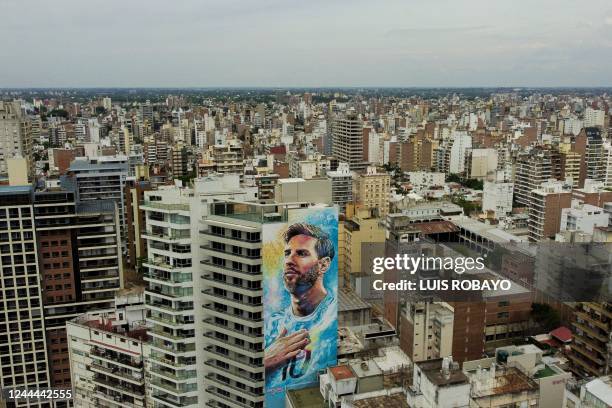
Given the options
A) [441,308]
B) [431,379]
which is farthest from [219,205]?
[441,308]

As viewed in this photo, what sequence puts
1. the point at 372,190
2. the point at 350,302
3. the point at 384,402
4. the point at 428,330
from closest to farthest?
the point at 384,402, the point at 428,330, the point at 350,302, the point at 372,190

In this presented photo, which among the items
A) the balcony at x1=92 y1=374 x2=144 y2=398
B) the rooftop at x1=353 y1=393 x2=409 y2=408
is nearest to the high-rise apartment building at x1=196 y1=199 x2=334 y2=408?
the balcony at x1=92 y1=374 x2=144 y2=398

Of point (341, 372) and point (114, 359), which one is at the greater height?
point (341, 372)

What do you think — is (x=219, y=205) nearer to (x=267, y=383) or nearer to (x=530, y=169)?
(x=267, y=383)

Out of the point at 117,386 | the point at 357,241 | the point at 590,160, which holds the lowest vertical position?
the point at 117,386

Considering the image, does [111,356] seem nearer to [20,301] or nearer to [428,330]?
[20,301]

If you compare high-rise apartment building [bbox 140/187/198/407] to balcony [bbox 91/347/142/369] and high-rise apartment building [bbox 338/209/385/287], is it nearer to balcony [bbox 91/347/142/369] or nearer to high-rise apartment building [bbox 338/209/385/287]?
balcony [bbox 91/347/142/369]

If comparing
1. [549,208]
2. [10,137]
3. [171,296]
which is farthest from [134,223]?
[549,208]
